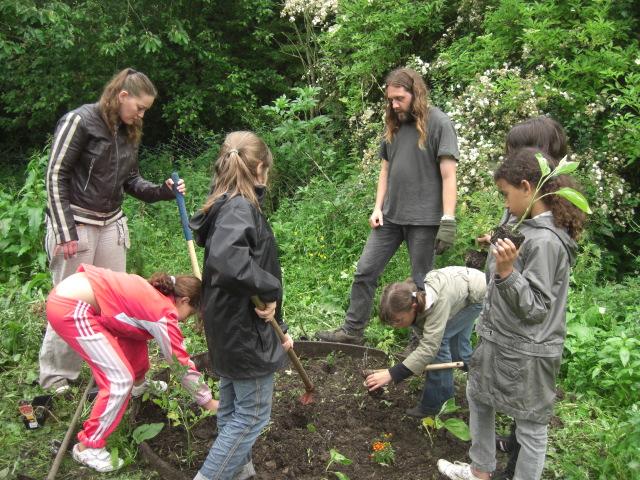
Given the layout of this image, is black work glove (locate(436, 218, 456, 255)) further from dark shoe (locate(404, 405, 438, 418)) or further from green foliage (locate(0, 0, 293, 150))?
green foliage (locate(0, 0, 293, 150))

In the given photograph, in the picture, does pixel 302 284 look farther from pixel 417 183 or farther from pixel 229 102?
pixel 229 102

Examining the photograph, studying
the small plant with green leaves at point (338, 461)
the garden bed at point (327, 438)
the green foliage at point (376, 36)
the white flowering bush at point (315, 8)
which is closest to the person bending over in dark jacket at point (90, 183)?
the garden bed at point (327, 438)

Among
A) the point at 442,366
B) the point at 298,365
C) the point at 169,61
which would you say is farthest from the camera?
the point at 169,61

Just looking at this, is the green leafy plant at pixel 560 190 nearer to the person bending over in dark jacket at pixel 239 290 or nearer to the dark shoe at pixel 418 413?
the person bending over in dark jacket at pixel 239 290

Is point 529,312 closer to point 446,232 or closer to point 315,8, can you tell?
point 446,232

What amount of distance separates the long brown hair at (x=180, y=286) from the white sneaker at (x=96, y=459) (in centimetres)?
93

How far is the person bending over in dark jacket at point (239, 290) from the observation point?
8.19ft

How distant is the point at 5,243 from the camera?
19.1 ft

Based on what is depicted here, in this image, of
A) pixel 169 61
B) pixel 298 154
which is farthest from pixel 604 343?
pixel 169 61

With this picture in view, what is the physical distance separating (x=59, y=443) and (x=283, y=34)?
7861 mm

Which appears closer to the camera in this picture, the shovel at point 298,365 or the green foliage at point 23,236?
the shovel at point 298,365

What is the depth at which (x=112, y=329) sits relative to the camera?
3.19 m

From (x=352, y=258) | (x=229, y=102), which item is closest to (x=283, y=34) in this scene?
(x=229, y=102)

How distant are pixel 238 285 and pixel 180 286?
688 mm
